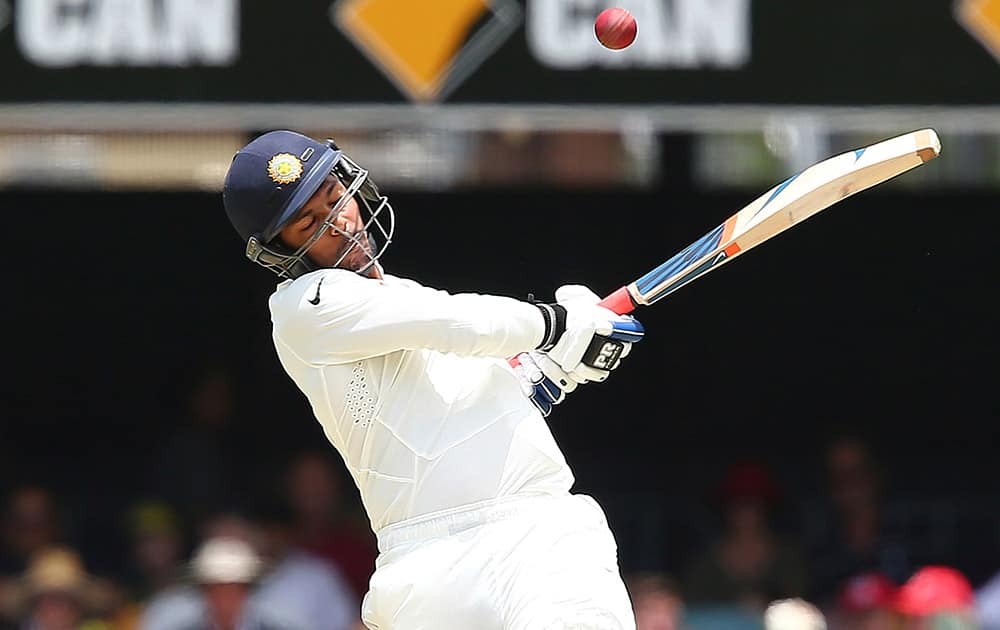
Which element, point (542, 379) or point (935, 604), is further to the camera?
point (935, 604)

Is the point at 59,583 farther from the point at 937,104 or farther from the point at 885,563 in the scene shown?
the point at 937,104

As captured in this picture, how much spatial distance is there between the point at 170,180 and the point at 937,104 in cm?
390

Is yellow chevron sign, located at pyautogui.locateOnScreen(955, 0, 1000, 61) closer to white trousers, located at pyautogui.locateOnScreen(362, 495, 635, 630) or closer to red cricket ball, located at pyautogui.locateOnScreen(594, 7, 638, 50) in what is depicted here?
red cricket ball, located at pyautogui.locateOnScreen(594, 7, 638, 50)

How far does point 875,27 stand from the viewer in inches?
215

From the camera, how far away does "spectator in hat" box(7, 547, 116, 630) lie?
6.39 meters

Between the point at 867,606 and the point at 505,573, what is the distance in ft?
9.57

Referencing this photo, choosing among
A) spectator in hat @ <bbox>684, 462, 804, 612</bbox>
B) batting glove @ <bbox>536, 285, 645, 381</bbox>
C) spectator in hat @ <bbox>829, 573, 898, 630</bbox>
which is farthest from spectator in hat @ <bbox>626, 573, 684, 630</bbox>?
batting glove @ <bbox>536, 285, 645, 381</bbox>

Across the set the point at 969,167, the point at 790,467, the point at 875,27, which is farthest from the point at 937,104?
the point at 790,467

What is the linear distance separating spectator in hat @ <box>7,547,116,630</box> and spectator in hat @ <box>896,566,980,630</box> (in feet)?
8.84

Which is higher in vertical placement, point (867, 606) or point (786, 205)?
point (786, 205)

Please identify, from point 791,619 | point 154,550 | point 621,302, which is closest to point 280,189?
point 621,302

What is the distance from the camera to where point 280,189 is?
10.6 ft

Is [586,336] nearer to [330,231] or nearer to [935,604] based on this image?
[330,231]

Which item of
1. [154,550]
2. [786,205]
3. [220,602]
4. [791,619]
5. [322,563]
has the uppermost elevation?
[786,205]
